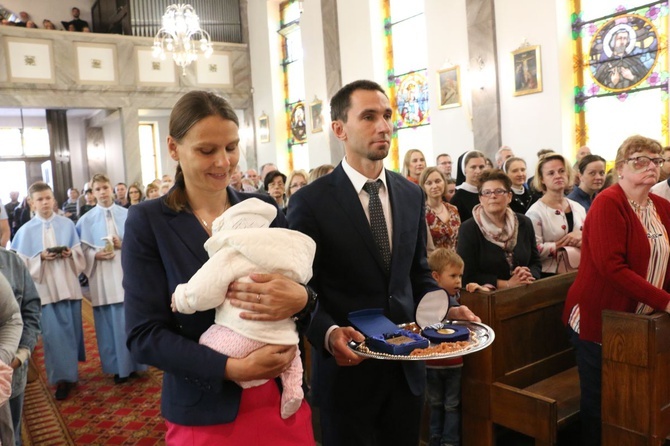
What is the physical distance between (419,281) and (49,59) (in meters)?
14.0

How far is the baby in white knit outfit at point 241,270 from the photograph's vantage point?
56.4 inches

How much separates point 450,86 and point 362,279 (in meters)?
9.30

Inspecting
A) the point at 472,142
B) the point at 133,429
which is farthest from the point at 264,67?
the point at 133,429

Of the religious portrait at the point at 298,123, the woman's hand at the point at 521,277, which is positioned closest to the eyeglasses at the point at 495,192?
the woman's hand at the point at 521,277

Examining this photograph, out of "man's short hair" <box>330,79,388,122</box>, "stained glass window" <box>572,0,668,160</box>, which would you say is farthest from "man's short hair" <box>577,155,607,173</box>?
"stained glass window" <box>572,0,668,160</box>

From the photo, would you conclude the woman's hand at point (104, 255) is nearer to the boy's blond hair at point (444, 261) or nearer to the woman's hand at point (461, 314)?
the boy's blond hair at point (444, 261)

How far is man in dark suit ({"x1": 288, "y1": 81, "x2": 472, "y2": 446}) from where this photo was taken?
85.4 inches

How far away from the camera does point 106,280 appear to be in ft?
17.6

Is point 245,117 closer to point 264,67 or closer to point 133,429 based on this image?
point 264,67

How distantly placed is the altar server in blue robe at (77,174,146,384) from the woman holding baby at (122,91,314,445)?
398 centimetres

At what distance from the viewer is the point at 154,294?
1.56 meters

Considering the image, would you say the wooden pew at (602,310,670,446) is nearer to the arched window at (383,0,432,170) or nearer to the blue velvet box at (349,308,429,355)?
the blue velvet box at (349,308,429,355)

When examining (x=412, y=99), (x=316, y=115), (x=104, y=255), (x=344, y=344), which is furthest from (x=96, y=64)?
(x=344, y=344)

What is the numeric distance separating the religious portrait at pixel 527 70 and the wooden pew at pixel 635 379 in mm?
7355
